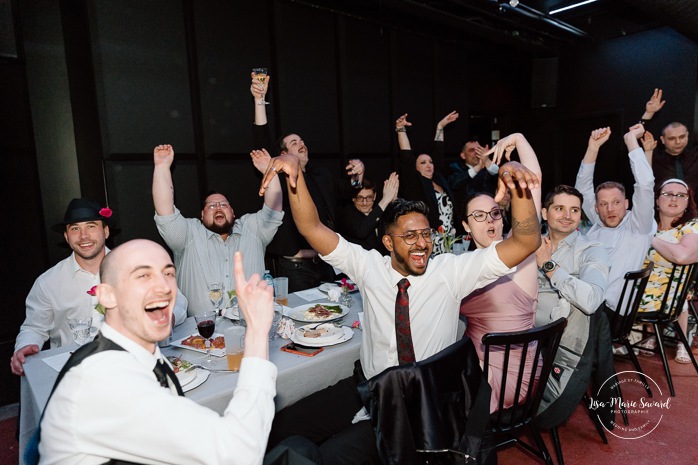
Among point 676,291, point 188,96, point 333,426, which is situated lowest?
point 333,426

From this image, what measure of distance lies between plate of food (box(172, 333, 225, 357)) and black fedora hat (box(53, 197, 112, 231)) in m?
1.00

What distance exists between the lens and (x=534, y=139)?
26.4 ft

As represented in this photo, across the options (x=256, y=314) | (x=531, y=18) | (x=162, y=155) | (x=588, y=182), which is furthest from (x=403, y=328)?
(x=531, y=18)

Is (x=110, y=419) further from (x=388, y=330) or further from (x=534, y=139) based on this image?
(x=534, y=139)

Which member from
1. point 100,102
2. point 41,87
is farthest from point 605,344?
point 41,87

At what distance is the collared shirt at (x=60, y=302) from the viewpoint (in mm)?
2432

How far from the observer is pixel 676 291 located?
3219 mm

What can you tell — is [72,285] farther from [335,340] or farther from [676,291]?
[676,291]

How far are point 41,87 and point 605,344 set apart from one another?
4318mm

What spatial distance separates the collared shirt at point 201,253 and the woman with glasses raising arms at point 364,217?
2.70 ft

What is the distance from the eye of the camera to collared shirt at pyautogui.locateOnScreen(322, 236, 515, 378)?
1925mm

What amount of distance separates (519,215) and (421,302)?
0.54m

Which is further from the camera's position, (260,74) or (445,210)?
(445,210)

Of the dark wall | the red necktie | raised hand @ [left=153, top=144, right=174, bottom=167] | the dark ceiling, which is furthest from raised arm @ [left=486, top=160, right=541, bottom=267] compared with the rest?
the dark ceiling
